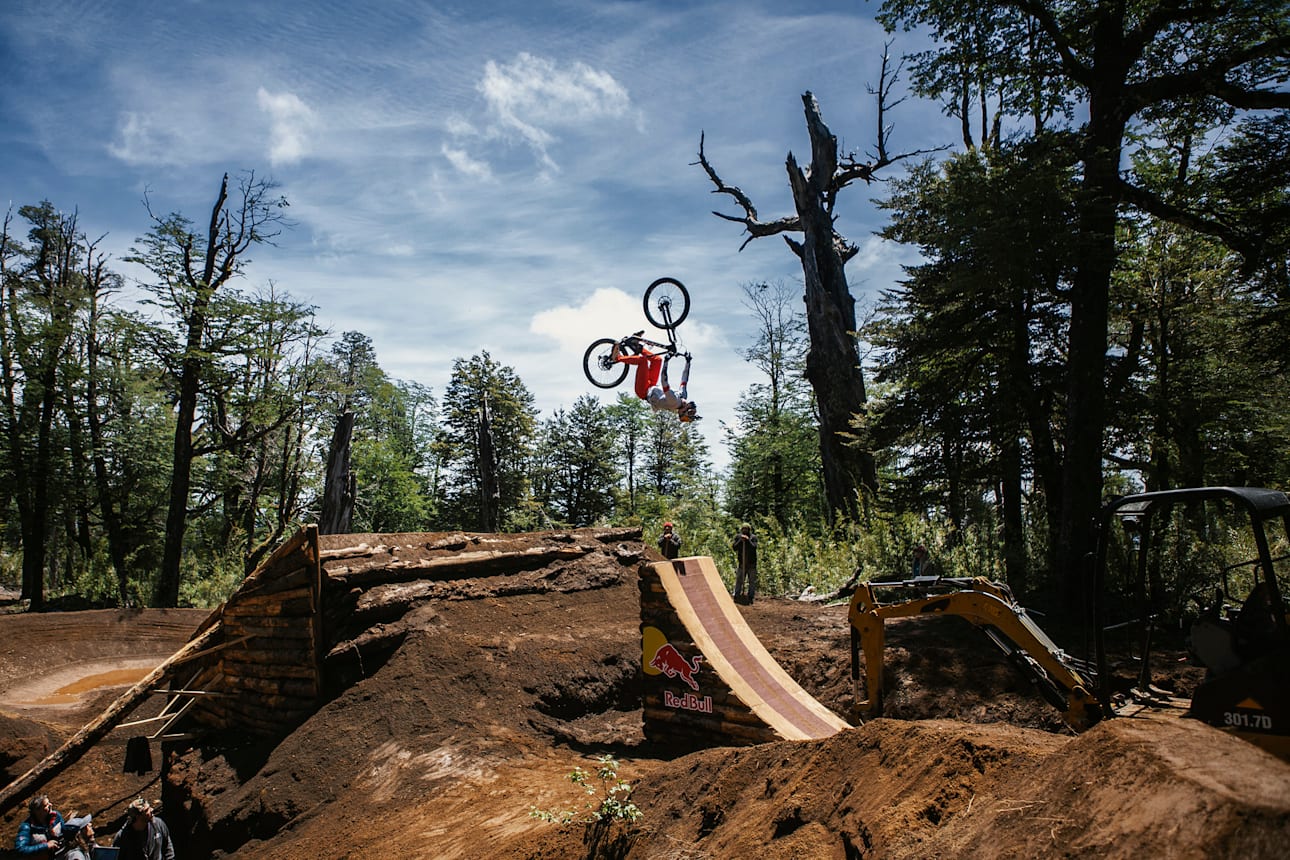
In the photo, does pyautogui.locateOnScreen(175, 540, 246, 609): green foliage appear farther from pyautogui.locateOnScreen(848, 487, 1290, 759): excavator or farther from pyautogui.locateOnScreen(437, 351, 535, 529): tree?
pyautogui.locateOnScreen(848, 487, 1290, 759): excavator

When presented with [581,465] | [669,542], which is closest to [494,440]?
[581,465]

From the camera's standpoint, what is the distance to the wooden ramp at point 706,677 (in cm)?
731

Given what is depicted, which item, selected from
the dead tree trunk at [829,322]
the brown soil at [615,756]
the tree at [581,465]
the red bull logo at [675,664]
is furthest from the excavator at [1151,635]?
the tree at [581,465]

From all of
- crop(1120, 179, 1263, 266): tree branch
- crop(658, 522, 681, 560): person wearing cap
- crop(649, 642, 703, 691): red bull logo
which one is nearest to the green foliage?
crop(658, 522, 681, 560): person wearing cap

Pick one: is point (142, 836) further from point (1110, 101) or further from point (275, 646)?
point (1110, 101)

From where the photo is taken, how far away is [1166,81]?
12.3m

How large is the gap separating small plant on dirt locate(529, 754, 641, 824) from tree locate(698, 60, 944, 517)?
17.5m

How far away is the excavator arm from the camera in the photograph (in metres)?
5.98

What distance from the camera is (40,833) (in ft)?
27.2

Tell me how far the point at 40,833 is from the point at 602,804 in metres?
7.87

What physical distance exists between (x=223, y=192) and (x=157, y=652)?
15.3 metres

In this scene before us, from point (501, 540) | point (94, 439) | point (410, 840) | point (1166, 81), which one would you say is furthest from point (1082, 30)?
point (94, 439)

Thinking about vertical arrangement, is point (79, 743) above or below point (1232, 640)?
below

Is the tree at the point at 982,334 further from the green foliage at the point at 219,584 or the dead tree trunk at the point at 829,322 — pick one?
the green foliage at the point at 219,584
